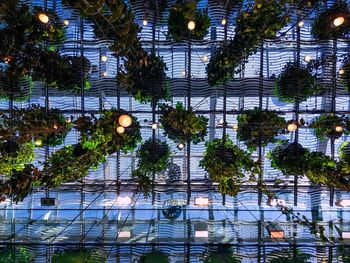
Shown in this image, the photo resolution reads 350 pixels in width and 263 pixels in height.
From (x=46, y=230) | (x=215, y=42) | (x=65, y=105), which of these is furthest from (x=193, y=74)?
(x=46, y=230)

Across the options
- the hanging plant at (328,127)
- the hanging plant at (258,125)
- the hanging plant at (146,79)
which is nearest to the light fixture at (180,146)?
the hanging plant at (146,79)

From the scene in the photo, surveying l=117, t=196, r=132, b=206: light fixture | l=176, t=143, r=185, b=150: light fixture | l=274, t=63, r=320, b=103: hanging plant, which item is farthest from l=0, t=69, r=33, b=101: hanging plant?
l=274, t=63, r=320, b=103: hanging plant

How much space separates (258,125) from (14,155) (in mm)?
4554

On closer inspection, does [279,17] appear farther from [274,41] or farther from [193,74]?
[193,74]

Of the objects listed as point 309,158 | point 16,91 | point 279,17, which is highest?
point 279,17

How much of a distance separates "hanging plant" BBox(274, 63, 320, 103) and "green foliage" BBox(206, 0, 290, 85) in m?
0.75

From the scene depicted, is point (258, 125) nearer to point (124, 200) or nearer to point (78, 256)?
point (124, 200)

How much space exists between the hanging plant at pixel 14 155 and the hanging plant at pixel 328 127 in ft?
17.1

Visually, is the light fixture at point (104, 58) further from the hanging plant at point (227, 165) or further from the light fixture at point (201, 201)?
the light fixture at point (201, 201)

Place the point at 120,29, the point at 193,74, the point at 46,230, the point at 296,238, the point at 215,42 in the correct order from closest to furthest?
the point at 120,29 < the point at 296,238 < the point at 46,230 < the point at 215,42 < the point at 193,74

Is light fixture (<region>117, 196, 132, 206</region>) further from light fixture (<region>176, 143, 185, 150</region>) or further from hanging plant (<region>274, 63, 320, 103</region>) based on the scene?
hanging plant (<region>274, 63, 320, 103</region>)

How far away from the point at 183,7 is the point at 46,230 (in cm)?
449

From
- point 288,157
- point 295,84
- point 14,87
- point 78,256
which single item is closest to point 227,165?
point 288,157

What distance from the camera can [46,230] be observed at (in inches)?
242
